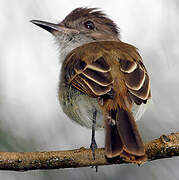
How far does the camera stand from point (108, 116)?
10.1ft

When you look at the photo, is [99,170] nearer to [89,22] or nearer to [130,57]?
[130,57]

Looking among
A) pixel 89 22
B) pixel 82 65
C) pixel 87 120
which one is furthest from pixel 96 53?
pixel 89 22

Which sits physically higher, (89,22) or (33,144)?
(89,22)

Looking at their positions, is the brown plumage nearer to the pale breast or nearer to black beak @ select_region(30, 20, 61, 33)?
the pale breast

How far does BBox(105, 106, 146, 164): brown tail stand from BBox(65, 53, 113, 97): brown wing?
0.21m

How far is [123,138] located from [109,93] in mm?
451

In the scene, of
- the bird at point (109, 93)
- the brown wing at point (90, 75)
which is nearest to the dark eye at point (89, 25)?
the bird at point (109, 93)

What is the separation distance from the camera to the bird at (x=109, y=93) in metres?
2.82

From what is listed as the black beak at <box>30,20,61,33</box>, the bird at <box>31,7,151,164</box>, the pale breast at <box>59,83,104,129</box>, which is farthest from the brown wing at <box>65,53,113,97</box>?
the black beak at <box>30,20,61,33</box>

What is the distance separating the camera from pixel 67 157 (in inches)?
115

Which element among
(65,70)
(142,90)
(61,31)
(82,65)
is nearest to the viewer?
(142,90)

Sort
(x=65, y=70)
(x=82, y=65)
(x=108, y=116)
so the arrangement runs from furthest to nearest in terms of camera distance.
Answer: (x=65, y=70) < (x=82, y=65) < (x=108, y=116)

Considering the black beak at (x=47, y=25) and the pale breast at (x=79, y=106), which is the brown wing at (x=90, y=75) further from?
the black beak at (x=47, y=25)

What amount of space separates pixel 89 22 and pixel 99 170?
2046mm
